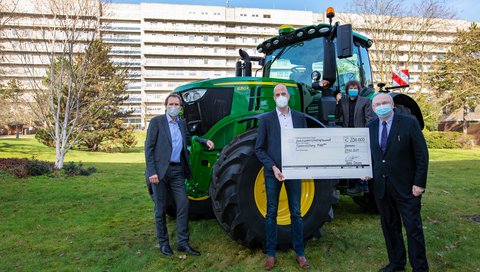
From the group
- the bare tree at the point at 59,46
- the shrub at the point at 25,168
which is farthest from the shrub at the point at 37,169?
the bare tree at the point at 59,46

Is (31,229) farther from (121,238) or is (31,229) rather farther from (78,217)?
(121,238)

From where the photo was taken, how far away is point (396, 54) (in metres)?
25.5

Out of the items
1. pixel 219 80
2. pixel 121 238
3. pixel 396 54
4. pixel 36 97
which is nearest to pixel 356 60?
pixel 219 80

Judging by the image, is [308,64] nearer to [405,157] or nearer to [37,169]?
[405,157]

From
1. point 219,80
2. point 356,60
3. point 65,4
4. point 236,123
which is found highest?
point 65,4

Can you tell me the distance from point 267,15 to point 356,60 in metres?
73.1

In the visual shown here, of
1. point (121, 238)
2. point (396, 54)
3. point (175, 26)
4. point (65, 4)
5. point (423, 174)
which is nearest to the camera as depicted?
point (423, 174)

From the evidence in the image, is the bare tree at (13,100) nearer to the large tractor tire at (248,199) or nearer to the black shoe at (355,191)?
the large tractor tire at (248,199)

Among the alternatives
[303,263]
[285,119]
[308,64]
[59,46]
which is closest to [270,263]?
[303,263]

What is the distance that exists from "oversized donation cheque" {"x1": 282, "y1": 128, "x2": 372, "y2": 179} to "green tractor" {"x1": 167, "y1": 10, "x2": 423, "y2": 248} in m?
0.39

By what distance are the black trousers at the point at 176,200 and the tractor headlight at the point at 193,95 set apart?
1.05m

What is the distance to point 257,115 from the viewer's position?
4.37 meters

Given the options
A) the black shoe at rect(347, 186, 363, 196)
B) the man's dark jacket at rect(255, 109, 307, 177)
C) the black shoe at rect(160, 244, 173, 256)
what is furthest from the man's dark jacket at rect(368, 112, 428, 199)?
the black shoe at rect(160, 244, 173, 256)

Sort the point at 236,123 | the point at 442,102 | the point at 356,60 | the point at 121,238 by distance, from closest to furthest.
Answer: the point at 236,123 → the point at 121,238 → the point at 356,60 → the point at 442,102
